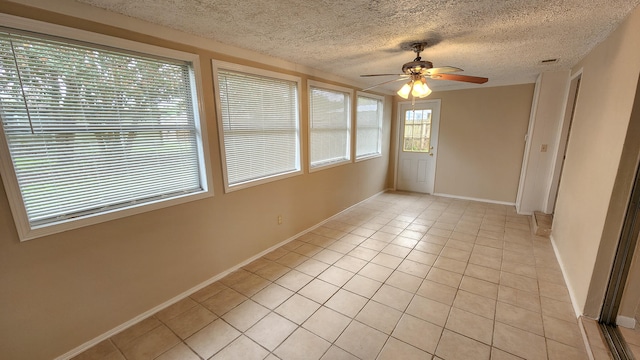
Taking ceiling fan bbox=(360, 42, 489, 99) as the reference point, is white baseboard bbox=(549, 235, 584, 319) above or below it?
below

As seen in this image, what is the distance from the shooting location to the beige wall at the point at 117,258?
4.90 feet

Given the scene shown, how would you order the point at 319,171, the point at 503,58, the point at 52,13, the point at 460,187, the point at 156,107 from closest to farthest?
1. the point at 52,13
2. the point at 156,107
3. the point at 503,58
4. the point at 319,171
5. the point at 460,187

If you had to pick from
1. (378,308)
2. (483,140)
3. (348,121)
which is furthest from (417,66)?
(483,140)

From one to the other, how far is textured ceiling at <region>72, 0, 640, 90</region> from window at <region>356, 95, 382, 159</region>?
65.9 inches

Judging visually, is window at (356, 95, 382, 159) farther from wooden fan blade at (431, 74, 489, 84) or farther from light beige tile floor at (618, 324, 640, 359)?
light beige tile floor at (618, 324, 640, 359)

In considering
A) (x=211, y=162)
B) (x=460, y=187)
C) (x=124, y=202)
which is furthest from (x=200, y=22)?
(x=460, y=187)

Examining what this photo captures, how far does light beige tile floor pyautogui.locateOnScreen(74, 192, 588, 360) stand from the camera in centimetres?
173

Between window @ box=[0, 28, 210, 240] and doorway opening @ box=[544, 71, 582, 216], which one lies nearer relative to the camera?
window @ box=[0, 28, 210, 240]

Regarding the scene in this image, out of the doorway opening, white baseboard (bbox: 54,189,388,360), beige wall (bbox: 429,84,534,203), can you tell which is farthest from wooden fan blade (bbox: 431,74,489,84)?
beige wall (bbox: 429,84,534,203)

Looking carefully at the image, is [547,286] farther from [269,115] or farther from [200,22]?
[200,22]

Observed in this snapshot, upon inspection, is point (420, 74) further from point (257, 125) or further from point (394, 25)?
point (257, 125)

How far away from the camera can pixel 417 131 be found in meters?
5.47

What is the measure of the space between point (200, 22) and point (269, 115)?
1.16 metres

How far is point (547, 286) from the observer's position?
2363mm
